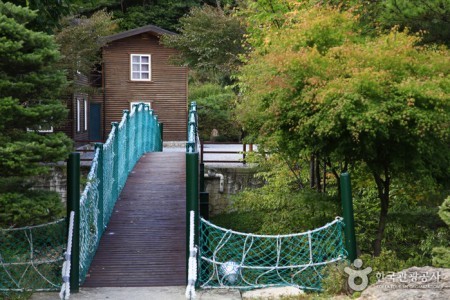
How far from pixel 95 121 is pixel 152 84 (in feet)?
12.8

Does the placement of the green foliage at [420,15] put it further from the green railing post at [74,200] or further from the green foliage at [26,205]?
the green foliage at [26,205]

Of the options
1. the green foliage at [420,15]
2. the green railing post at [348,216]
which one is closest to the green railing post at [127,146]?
the green foliage at [420,15]

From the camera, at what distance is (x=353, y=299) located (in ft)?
26.3

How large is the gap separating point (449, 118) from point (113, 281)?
5399 mm

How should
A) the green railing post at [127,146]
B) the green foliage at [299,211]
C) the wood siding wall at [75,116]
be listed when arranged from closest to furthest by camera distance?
the green foliage at [299,211] → the green railing post at [127,146] → the wood siding wall at [75,116]

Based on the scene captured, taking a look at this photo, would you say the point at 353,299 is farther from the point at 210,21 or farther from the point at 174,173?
the point at 210,21

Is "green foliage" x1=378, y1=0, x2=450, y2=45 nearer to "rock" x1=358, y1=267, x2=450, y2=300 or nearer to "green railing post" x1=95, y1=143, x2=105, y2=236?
"green railing post" x1=95, y1=143, x2=105, y2=236

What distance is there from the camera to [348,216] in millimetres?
9438

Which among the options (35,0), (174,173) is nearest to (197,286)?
(35,0)

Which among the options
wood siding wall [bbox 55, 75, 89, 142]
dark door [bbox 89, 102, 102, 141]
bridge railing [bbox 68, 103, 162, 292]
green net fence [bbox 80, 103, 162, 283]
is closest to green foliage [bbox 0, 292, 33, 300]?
bridge railing [bbox 68, 103, 162, 292]

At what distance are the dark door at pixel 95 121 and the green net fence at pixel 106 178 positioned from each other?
66.4 ft

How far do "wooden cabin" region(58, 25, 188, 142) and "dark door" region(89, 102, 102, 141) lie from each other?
0.45 meters

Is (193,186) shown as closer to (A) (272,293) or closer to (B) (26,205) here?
(A) (272,293)

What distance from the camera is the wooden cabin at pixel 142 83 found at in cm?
3788
